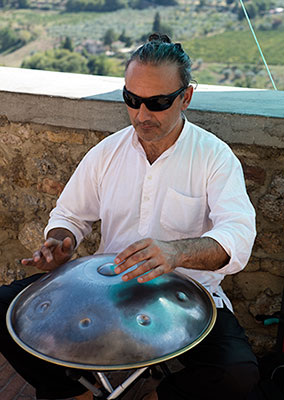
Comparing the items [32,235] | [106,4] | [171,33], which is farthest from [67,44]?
[32,235]

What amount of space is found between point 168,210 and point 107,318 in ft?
2.43

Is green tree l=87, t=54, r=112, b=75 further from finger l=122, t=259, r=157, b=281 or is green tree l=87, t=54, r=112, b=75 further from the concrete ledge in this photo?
finger l=122, t=259, r=157, b=281

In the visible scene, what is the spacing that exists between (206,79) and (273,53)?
15.3ft

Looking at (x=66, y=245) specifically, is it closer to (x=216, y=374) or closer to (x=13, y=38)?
(x=216, y=374)

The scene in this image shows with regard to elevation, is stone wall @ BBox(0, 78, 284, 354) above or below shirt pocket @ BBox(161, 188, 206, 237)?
below

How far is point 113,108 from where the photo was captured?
8.38 feet

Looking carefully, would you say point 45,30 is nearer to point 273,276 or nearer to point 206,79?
point 206,79

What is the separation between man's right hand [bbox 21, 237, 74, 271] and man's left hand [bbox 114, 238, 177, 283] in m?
0.43

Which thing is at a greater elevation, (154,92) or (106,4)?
(154,92)

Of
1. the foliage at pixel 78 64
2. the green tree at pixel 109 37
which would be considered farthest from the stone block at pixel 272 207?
the green tree at pixel 109 37

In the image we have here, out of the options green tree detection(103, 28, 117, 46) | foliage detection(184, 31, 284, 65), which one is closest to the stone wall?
foliage detection(184, 31, 284, 65)

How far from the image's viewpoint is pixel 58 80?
10.4 ft

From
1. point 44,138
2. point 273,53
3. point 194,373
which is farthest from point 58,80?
point 273,53

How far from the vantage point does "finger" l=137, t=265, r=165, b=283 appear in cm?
147
